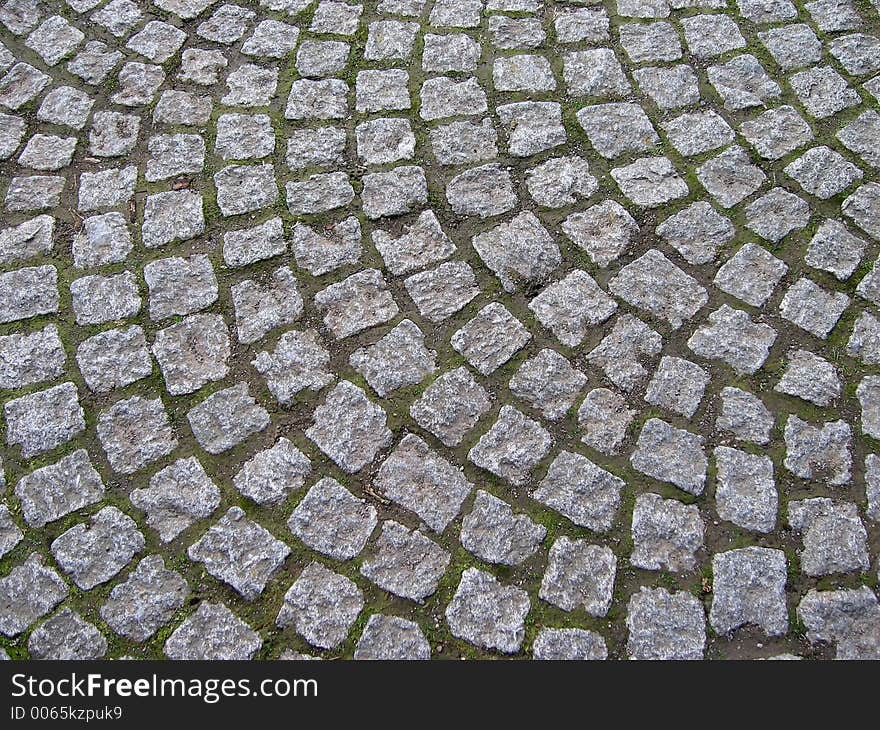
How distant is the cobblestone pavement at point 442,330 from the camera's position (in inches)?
111

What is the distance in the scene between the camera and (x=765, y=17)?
14.0ft

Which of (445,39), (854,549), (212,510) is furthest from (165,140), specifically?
(854,549)

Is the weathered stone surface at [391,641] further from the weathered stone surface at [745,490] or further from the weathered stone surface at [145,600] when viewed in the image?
the weathered stone surface at [745,490]

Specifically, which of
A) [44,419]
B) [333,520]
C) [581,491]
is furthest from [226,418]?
[581,491]

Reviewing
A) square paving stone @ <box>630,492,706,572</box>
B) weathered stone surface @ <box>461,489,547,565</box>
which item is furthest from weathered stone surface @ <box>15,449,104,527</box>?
square paving stone @ <box>630,492,706,572</box>

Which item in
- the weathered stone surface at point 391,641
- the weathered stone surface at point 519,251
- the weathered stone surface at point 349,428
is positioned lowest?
the weathered stone surface at point 391,641

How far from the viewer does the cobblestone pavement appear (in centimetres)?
282

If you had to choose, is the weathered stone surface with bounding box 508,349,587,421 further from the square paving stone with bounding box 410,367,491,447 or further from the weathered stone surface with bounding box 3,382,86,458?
the weathered stone surface with bounding box 3,382,86,458

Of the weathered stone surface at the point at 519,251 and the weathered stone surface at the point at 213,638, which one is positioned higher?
the weathered stone surface at the point at 519,251

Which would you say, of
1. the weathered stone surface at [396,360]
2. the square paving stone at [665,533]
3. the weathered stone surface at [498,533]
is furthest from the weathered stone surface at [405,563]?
the square paving stone at [665,533]

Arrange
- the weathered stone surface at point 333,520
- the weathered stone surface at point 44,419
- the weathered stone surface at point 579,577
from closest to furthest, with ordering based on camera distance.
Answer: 1. the weathered stone surface at point 579,577
2. the weathered stone surface at point 333,520
3. the weathered stone surface at point 44,419

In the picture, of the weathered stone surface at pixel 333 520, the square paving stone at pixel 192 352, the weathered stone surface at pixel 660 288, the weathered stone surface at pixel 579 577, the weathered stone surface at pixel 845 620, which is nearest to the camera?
the weathered stone surface at pixel 845 620

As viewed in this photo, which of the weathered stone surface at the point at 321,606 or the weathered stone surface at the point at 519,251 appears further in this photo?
the weathered stone surface at the point at 519,251

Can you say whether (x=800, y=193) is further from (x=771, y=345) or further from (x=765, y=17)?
(x=765, y=17)
